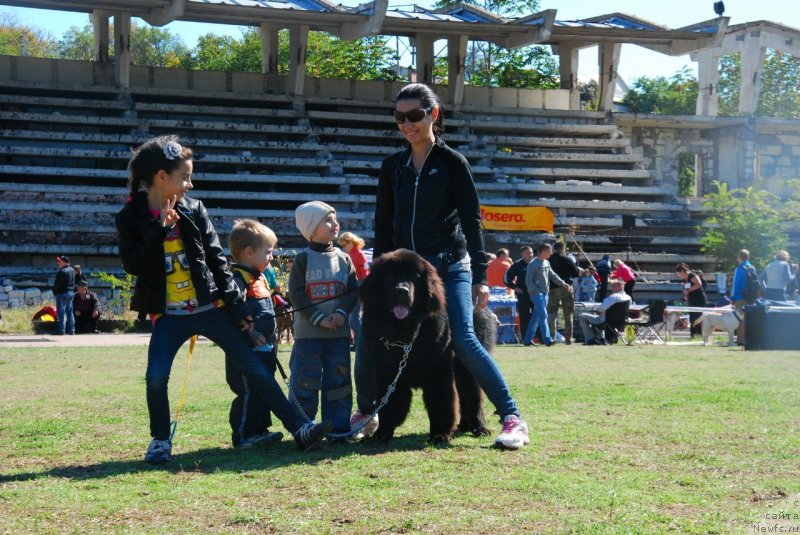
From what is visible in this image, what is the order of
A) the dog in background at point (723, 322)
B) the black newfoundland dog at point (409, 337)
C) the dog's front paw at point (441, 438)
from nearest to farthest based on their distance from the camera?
the black newfoundland dog at point (409, 337) → the dog's front paw at point (441, 438) → the dog in background at point (723, 322)

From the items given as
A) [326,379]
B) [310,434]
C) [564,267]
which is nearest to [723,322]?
[564,267]

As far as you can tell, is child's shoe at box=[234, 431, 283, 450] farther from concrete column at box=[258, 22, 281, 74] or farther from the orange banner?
concrete column at box=[258, 22, 281, 74]

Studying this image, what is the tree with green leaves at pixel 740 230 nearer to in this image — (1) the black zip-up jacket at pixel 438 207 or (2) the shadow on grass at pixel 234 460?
(1) the black zip-up jacket at pixel 438 207

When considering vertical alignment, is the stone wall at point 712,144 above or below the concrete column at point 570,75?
below

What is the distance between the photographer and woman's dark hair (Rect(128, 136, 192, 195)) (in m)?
6.18

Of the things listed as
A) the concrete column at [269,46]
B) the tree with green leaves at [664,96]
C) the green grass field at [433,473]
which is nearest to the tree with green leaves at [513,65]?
the tree with green leaves at [664,96]

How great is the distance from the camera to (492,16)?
3416 cm

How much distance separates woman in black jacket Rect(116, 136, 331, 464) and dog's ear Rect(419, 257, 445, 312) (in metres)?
0.97

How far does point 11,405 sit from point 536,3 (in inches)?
2041

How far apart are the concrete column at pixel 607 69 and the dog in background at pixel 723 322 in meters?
18.2

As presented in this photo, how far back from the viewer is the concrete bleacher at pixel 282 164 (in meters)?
28.9

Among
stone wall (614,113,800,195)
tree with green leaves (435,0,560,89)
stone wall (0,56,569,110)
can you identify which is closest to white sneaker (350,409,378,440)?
stone wall (0,56,569,110)

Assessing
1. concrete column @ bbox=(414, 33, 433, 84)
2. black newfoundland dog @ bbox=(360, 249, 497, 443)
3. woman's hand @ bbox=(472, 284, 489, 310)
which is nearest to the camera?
black newfoundland dog @ bbox=(360, 249, 497, 443)

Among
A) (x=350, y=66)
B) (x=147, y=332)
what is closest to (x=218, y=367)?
(x=147, y=332)
